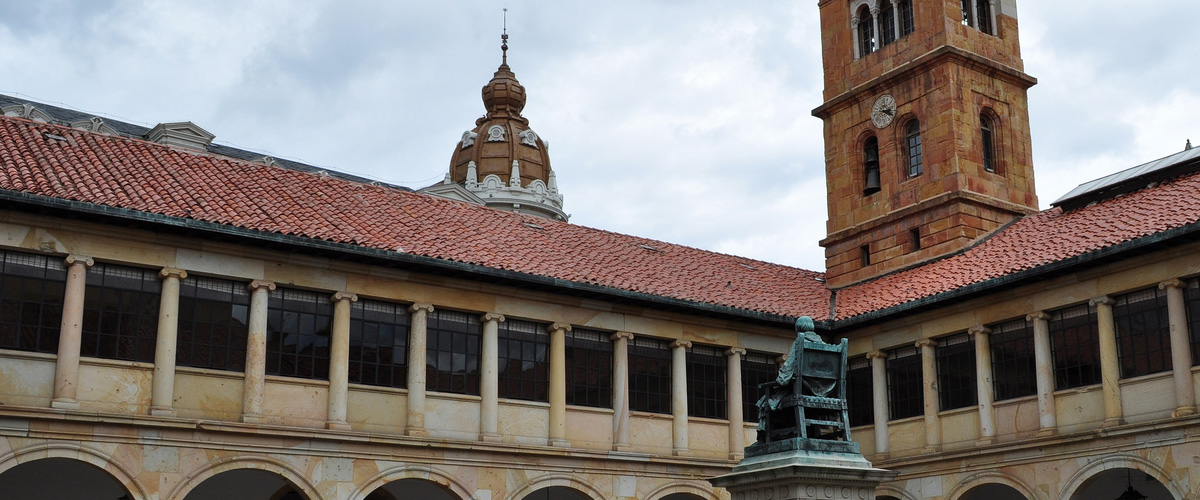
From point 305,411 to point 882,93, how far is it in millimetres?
17162

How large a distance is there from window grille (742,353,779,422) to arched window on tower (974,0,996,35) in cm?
1111

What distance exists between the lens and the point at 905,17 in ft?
109

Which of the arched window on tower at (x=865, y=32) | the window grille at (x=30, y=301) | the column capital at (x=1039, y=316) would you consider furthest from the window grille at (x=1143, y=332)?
the window grille at (x=30, y=301)

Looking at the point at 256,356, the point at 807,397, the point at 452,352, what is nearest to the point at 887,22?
the point at 452,352

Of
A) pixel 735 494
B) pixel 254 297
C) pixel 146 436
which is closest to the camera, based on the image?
pixel 735 494

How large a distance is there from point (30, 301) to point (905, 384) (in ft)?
54.8

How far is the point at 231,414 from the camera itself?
21844 millimetres

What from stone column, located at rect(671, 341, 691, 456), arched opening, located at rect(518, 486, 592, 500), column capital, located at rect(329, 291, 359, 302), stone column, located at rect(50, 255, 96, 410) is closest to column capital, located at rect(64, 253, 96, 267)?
stone column, located at rect(50, 255, 96, 410)

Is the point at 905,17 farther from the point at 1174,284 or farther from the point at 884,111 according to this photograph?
the point at 1174,284

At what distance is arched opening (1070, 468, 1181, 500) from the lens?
2444cm

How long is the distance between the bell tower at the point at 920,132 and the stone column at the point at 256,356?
15.7 m

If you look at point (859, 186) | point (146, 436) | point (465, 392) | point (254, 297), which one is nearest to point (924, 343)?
point (859, 186)

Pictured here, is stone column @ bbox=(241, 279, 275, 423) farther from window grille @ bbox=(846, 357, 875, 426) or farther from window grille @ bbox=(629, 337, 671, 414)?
window grille @ bbox=(846, 357, 875, 426)

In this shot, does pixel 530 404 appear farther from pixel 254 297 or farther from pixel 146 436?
pixel 146 436
